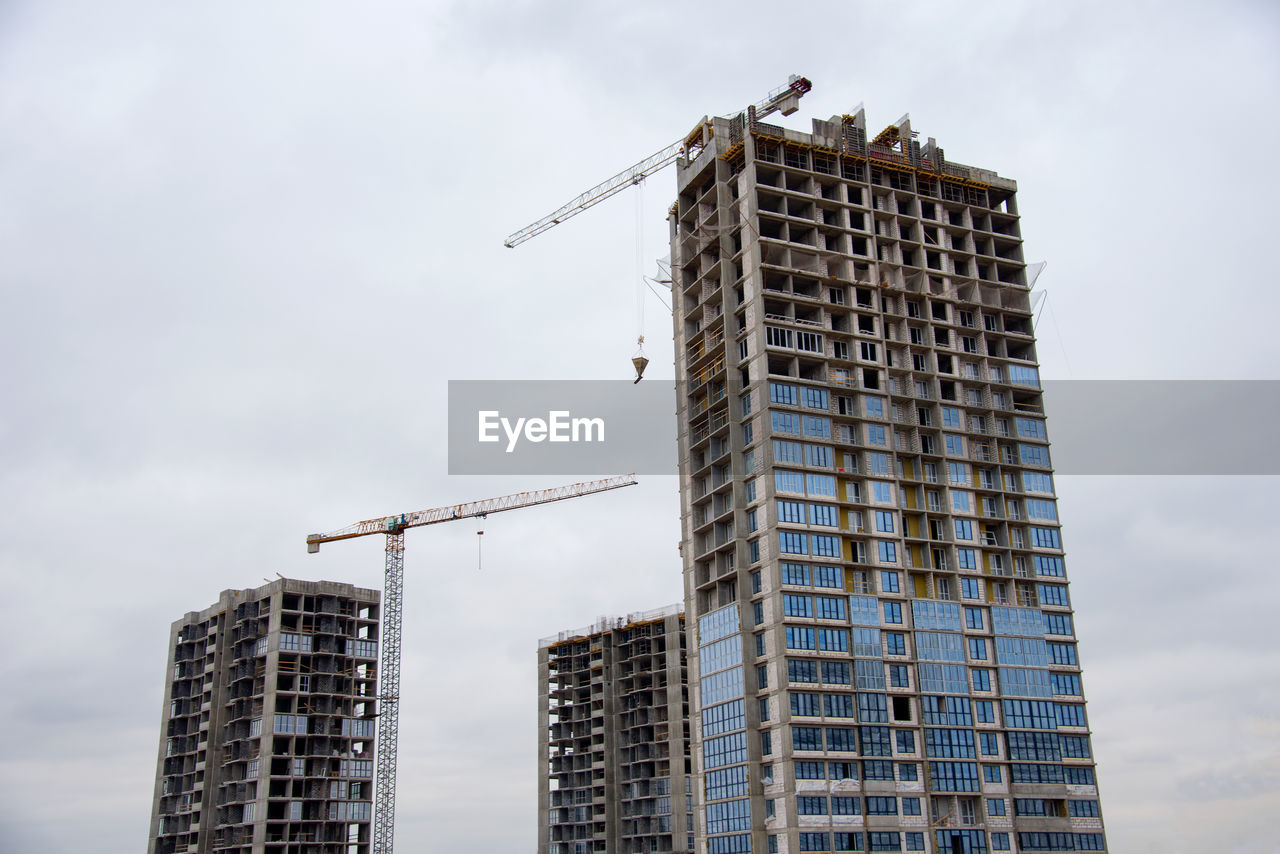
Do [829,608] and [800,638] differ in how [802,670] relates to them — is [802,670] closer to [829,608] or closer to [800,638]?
[800,638]

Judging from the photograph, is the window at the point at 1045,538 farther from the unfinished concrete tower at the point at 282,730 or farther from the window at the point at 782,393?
the unfinished concrete tower at the point at 282,730

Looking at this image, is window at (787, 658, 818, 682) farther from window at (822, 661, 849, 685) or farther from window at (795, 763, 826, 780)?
window at (795, 763, 826, 780)

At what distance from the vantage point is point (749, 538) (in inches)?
4724

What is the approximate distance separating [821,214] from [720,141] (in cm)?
1416

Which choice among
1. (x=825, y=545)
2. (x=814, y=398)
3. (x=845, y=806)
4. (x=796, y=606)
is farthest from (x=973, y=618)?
(x=814, y=398)

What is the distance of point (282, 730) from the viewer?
169875 mm

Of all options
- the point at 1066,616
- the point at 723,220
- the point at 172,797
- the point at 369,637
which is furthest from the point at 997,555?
the point at 172,797

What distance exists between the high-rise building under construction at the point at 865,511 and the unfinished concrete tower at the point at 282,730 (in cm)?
7274

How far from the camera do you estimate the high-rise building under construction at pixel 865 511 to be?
11400cm

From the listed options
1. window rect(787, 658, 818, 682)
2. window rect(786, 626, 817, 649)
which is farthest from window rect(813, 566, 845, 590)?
window rect(787, 658, 818, 682)

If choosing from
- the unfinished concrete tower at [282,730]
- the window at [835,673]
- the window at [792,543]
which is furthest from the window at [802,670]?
the unfinished concrete tower at [282,730]

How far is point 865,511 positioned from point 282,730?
94084mm

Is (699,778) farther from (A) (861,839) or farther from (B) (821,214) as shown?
(B) (821,214)

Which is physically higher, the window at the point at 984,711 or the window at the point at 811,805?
the window at the point at 984,711
